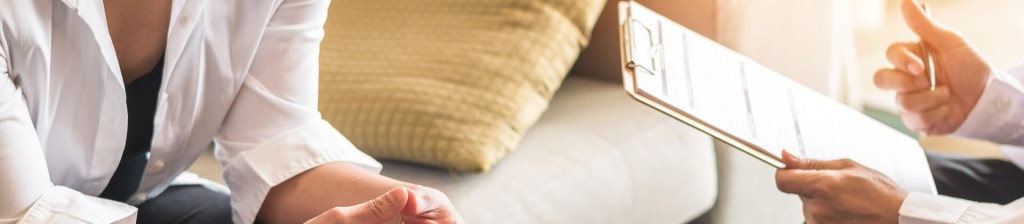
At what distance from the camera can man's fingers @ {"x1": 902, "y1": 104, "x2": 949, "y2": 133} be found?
1.46 m

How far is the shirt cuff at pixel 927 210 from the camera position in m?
1.19

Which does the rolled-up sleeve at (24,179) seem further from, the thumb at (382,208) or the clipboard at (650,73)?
the clipboard at (650,73)

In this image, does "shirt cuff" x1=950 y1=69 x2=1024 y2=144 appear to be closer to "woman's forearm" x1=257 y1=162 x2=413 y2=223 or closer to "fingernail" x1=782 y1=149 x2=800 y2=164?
"fingernail" x1=782 y1=149 x2=800 y2=164

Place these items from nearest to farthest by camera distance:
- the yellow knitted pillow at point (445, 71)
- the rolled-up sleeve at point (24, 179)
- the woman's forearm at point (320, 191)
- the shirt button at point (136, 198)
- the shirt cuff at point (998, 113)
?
the rolled-up sleeve at point (24, 179)
the woman's forearm at point (320, 191)
the shirt button at point (136, 198)
the shirt cuff at point (998, 113)
the yellow knitted pillow at point (445, 71)

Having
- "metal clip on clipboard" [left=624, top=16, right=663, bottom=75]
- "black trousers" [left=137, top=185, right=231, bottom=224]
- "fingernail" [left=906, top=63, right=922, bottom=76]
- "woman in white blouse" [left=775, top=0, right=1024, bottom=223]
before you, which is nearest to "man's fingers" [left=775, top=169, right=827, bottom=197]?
"woman in white blouse" [left=775, top=0, right=1024, bottom=223]

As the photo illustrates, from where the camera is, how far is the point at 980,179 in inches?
60.2

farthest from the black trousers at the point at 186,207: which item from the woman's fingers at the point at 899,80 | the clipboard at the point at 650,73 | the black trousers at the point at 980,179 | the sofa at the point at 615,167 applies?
the black trousers at the point at 980,179

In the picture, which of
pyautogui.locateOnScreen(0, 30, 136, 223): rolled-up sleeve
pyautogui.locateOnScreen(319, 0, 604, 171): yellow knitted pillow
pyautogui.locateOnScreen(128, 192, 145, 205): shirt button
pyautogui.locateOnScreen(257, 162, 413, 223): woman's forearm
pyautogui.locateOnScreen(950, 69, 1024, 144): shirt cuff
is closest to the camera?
pyautogui.locateOnScreen(0, 30, 136, 223): rolled-up sleeve

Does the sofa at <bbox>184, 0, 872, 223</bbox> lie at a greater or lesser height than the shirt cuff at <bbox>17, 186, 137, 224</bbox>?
lesser

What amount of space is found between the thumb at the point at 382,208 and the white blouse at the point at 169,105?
17 centimetres

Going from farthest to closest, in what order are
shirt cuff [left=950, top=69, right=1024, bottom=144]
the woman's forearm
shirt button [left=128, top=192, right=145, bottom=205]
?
shirt cuff [left=950, top=69, right=1024, bottom=144] < shirt button [left=128, top=192, right=145, bottom=205] < the woman's forearm

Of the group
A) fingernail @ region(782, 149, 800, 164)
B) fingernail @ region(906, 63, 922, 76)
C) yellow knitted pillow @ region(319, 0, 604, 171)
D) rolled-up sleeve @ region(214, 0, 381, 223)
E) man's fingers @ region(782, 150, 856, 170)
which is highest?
rolled-up sleeve @ region(214, 0, 381, 223)

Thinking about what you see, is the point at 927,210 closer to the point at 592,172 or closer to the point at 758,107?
the point at 758,107

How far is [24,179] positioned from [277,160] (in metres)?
0.23
